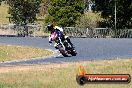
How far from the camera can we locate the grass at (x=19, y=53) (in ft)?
86.3

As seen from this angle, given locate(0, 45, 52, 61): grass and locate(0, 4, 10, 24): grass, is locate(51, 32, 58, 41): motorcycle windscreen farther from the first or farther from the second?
locate(0, 4, 10, 24): grass

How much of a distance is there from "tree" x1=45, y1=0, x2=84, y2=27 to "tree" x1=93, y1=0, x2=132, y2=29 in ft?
6.12

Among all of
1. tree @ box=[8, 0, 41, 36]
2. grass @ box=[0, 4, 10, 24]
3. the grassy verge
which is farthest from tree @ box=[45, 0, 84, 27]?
the grassy verge

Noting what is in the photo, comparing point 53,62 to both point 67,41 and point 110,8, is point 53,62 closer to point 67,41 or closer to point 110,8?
point 67,41

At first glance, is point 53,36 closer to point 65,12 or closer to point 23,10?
point 65,12

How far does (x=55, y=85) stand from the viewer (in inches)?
515

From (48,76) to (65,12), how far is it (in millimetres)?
31916

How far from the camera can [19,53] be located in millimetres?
28094

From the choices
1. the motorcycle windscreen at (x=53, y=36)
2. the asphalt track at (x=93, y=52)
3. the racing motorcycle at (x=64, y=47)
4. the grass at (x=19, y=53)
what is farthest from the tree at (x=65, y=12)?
the motorcycle windscreen at (x=53, y=36)

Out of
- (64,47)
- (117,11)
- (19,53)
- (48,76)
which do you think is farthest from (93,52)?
(117,11)

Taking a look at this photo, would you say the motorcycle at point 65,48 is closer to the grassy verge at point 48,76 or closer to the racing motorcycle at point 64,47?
the racing motorcycle at point 64,47

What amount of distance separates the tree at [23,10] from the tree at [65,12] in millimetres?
2433

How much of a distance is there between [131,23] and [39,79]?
3357 centimetres

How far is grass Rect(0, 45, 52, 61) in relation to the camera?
26312mm
